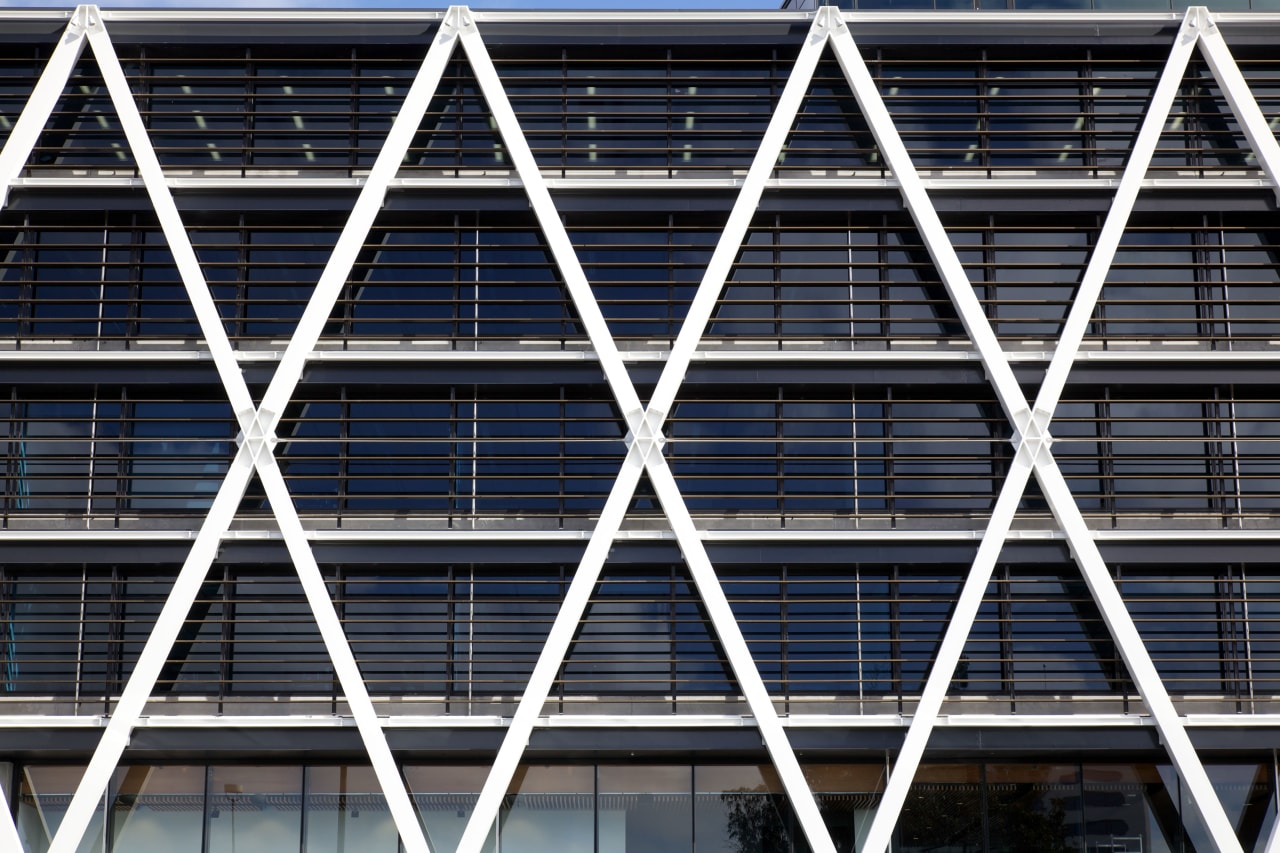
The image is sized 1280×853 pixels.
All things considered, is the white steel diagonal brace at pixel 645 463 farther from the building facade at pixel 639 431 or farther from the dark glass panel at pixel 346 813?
the dark glass panel at pixel 346 813

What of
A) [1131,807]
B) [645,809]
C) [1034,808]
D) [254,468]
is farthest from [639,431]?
[1131,807]

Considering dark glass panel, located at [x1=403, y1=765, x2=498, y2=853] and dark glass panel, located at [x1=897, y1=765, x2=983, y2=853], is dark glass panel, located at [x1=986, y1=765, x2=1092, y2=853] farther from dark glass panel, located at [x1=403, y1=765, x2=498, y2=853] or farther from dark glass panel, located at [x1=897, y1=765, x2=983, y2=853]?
dark glass panel, located at [x1=403, y1=765, x2=498, y2=853]

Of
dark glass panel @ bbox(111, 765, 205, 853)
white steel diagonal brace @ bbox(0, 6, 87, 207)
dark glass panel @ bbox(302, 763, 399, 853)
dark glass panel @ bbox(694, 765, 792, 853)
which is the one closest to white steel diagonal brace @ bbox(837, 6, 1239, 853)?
dark glass panel @ bbox(694, 765, 792, 853)

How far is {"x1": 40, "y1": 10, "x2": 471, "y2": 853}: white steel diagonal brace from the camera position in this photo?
84.1 feet

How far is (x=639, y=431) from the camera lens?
88.2 feet

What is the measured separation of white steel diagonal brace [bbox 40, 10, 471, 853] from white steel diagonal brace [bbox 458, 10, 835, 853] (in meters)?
1.62

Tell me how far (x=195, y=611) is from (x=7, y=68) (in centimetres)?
1150

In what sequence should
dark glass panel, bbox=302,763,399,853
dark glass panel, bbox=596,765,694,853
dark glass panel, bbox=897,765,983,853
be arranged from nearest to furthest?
dark glass panel, bbox=302,763,399,853 → dark glass panel, bbox=596,765,694,853 → dark glass panel, bbox=897,765,983,853

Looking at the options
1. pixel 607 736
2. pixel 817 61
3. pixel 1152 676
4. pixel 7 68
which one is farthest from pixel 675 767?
pixel 7 68

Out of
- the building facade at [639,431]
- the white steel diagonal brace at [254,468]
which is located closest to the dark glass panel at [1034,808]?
the building facade at [639,431]

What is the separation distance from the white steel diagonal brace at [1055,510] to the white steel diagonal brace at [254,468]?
8533 millimetres

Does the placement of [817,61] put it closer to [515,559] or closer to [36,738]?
[515,559]

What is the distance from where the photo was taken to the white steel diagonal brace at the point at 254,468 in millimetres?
25625

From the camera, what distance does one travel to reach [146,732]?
85.5 ft
